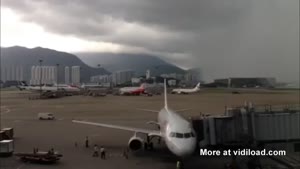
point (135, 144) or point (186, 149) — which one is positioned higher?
point (186, 149)

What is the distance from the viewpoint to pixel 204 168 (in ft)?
104

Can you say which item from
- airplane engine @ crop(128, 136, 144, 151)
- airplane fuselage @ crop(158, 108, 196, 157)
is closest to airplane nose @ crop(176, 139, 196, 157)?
airplane fuselage @ crop(158, 108, 196, 157)

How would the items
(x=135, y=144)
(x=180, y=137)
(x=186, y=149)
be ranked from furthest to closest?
(x=135, y=144), (x=180, y=137), (x=186, y=149)

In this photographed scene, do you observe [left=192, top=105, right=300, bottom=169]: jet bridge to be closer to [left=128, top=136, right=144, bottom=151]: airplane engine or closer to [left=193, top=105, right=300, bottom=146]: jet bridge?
[left=193, top=105, right=300, bottom=146]: jet bridge

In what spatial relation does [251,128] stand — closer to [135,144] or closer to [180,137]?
[180,137]

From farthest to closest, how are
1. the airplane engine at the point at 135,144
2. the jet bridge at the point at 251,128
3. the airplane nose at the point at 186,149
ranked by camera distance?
the airplane engine at the point at 135,144 → the jet bridge at the point at 251,128 → the airplane nose at the point at 186,149

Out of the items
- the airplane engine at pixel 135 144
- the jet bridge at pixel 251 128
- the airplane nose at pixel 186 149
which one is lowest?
the airplane engine at pixel 135 144

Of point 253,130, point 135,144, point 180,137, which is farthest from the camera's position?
point 135,144

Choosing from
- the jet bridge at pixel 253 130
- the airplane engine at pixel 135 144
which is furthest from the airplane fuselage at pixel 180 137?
the airplane engine at pixel 135 144

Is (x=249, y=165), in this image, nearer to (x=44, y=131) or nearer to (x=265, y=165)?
(x=265, y=165)

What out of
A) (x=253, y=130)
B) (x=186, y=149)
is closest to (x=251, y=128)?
(x=253, y=130)

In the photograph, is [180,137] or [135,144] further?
[135,144]

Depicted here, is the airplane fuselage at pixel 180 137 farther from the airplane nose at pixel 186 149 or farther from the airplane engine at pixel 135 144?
the airplane engine at pixel 135 144

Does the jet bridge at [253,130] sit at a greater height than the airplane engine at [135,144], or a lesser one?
greater
